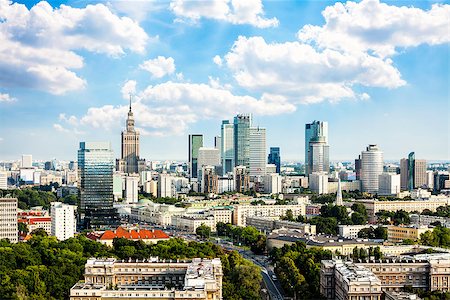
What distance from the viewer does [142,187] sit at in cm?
12488

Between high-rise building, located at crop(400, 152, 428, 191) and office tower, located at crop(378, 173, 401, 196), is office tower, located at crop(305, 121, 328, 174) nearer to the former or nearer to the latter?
high-rise building, located at crop(400, 152, 428, 191)

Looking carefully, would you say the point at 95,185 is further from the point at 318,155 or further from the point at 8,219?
the point at 318,155

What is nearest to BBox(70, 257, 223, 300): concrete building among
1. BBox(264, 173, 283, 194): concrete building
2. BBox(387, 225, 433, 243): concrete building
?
BBox(387, 225, 433, 243): concrete building

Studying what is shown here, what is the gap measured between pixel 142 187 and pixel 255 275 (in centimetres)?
9059

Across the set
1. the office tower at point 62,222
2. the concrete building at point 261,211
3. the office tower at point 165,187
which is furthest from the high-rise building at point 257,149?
the office tower at point 62,222

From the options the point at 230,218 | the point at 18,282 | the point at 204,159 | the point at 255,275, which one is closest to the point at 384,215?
the point at 230,218

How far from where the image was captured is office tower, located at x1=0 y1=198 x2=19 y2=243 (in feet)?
185

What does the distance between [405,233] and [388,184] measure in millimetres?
63550

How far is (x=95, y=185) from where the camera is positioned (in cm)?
6850

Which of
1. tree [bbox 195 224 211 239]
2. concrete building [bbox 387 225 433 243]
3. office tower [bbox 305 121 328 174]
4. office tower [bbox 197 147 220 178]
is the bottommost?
tree [bbox 195 224 211 239]

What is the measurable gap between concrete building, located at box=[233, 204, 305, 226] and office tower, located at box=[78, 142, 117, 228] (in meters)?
15.9

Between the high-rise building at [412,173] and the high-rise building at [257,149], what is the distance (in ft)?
97.7

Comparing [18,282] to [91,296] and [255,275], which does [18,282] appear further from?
[255,275]

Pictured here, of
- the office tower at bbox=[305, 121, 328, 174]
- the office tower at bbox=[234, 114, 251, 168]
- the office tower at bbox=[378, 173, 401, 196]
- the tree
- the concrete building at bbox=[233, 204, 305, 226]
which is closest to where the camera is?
the tree
